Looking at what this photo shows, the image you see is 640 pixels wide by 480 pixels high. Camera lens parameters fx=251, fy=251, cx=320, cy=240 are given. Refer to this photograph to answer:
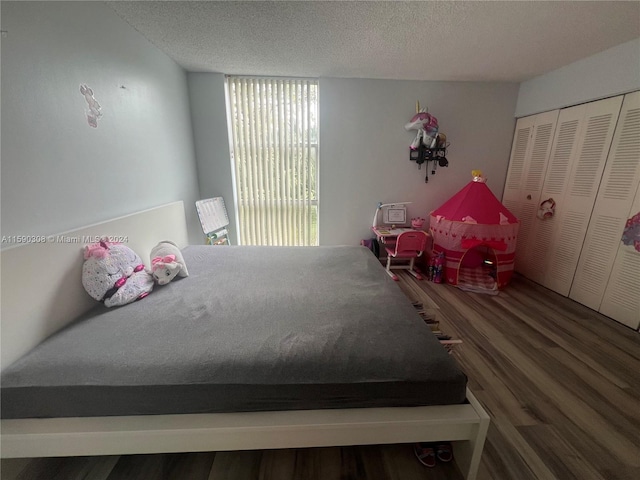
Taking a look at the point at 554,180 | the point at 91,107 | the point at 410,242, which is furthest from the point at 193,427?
the point at 554,180

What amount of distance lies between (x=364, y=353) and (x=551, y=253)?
3015mm

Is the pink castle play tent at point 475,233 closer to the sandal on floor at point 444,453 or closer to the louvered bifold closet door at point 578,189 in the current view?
the louvered bifold closet door at point 578,189

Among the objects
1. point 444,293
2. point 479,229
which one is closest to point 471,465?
point 444,293

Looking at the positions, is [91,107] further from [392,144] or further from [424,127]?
[424,127]

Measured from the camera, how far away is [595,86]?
7.75 feet

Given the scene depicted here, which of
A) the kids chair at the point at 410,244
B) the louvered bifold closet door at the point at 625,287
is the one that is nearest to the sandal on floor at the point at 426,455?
the kids chair at the point at 410,244

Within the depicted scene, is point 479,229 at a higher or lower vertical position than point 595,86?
lower

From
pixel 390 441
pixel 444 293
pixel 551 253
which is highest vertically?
pixel 551 253

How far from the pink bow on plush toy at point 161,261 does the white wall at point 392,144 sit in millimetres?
2039

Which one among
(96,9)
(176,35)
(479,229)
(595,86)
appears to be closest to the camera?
(96,9)

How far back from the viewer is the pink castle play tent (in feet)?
9.12

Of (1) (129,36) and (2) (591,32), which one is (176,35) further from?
(2) (591,32)

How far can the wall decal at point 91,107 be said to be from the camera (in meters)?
1.54

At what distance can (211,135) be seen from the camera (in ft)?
10.3
